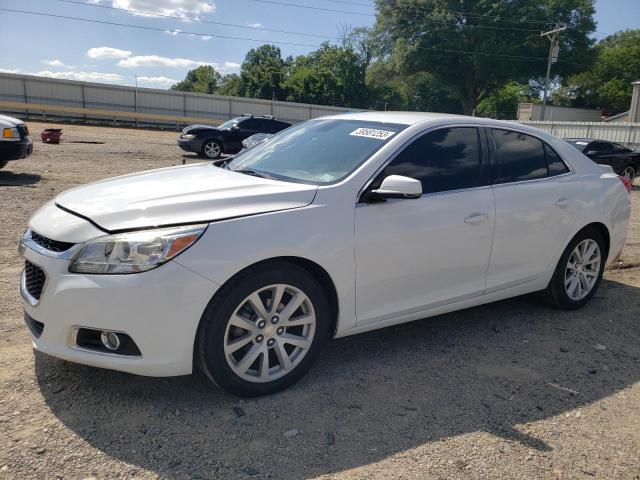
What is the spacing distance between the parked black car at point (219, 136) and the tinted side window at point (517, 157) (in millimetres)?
14760

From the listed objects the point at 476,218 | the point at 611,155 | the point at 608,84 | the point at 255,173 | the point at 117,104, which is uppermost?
the point at 608,84

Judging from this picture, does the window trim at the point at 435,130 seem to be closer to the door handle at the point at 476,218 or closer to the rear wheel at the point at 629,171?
the door handle at the point at 476,218

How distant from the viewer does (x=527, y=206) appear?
170 inches

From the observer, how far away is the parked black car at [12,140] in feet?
32.4

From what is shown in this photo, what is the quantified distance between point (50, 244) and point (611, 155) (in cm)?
1732

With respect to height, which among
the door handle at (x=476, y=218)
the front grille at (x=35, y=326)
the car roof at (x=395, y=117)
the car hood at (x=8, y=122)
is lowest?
the front grille at (x=35, y=326)

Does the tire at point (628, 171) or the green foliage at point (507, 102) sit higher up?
the green foliage at point (507, 102)

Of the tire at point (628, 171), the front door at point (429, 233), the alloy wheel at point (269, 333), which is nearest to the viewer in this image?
the alloy wheel at point (269, 333)

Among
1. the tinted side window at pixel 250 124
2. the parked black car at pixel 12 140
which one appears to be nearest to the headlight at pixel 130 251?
the parked black car at pixel 12 140

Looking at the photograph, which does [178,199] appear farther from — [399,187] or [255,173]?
[399,187]

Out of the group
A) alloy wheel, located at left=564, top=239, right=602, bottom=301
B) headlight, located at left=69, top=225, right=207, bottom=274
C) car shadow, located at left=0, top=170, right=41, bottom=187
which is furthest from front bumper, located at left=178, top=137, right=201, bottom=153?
headlight, located at left=69, top=225, right=207, bottom=274

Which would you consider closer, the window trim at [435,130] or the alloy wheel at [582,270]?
the window trim at [435,130]

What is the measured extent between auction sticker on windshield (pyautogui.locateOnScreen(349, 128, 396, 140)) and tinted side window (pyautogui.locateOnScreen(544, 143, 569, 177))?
1691 mm

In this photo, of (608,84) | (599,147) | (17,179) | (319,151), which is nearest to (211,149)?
(17,179)
